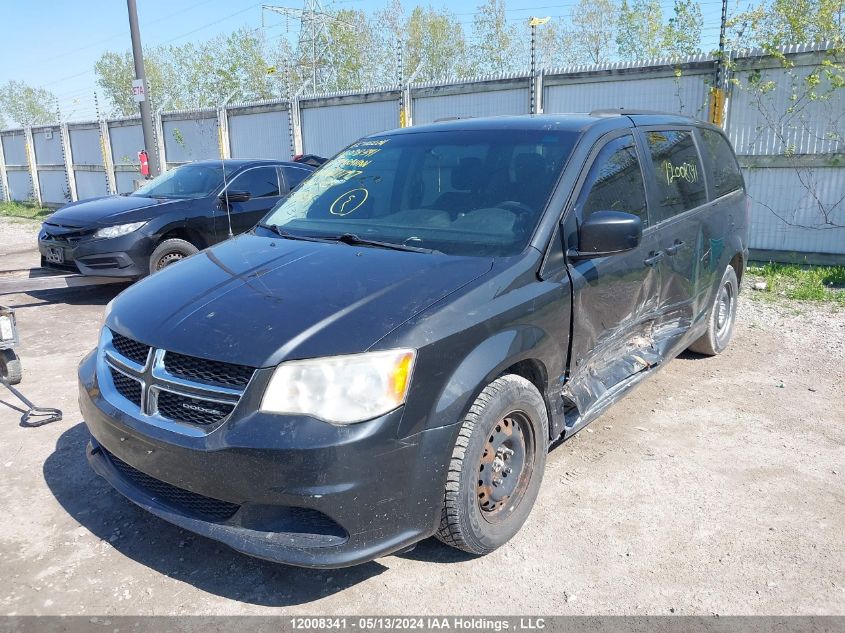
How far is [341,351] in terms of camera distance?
7.97 feet

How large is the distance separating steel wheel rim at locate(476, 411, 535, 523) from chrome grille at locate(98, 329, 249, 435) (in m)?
1.06

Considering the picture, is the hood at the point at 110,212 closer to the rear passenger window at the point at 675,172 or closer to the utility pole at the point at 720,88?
the rear passenger window at the point at 675,172

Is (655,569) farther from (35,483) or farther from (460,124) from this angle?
(35,483)

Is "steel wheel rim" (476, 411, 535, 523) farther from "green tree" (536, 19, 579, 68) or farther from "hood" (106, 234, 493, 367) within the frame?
"green tree" (536, 19, 579, 68)

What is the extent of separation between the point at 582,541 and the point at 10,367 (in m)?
4.16

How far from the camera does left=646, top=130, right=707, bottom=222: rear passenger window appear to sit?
4.18 m

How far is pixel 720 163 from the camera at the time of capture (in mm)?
5207

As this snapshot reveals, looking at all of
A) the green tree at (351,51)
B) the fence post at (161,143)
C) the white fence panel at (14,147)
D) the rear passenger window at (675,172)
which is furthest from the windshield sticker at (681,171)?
the green tree at (351,51)

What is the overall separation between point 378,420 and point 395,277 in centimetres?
73

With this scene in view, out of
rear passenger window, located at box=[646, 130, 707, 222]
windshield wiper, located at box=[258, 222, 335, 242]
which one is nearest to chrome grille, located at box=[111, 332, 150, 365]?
windshield wiper, located at box=[258, 222, 335, 242]

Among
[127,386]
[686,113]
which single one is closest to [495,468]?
[127,386]

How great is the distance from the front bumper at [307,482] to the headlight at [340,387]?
0.04 meters

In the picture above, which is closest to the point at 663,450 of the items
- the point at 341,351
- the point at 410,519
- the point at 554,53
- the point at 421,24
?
the point at 410,519

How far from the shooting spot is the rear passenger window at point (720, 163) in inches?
197
